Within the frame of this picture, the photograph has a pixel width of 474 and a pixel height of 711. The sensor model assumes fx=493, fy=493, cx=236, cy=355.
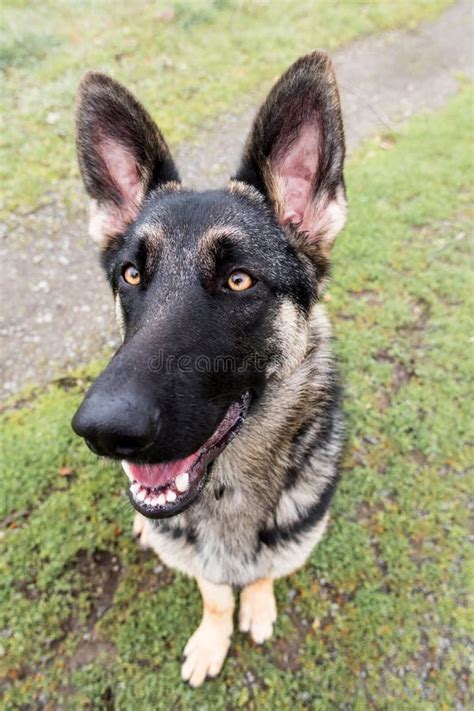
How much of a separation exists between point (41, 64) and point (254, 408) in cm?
830

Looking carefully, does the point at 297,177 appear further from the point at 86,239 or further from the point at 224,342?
the point at 86,239

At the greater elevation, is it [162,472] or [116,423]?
[116,423]

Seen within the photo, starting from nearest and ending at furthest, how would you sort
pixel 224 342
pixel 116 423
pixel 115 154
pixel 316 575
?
pixel 116 423, pixel 224 342, pixel 115 154, pixel 316 575

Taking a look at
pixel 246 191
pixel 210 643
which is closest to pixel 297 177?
pixel 246 191

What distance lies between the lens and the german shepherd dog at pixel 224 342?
7.04 ft

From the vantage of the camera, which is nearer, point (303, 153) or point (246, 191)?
point (303, 153)

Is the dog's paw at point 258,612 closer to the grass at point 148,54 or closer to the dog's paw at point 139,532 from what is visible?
the dog's paw at point 139,532

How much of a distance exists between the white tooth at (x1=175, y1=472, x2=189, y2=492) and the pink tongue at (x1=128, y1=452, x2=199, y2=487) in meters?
0.02

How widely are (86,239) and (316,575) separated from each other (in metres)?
4.77

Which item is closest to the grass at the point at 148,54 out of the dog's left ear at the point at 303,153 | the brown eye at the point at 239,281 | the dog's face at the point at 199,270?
the dog's face at the point at 199,270

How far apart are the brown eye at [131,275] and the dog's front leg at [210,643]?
2.16m

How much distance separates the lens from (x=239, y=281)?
2.47 m

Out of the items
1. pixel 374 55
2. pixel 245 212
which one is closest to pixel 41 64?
pixel 374 55
